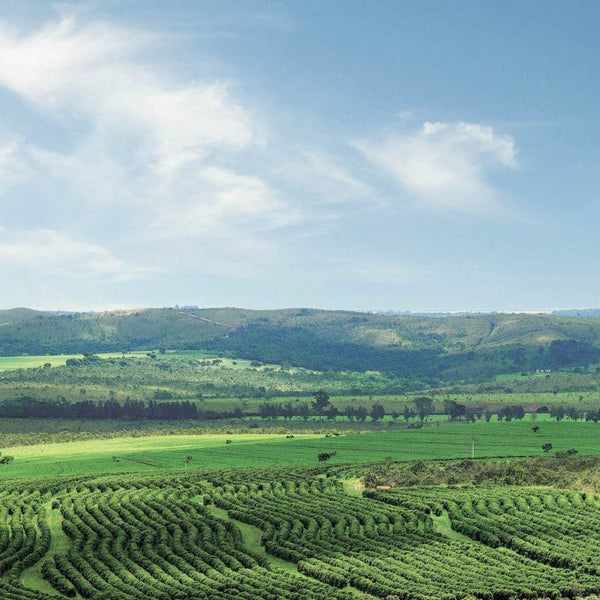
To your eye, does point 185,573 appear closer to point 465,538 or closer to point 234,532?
point 234,532

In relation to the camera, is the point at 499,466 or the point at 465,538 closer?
the point at 465,538

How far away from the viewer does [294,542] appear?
113 metres

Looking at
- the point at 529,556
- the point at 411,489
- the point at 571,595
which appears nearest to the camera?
the point at 571,595

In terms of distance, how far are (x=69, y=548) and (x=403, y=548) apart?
4308cm

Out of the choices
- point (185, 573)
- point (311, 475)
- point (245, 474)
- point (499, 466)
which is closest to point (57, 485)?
point (245, 474)

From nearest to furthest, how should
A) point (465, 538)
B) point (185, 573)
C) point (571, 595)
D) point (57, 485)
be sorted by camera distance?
point (571, 595), point (185, 573), point (465, 538), point (57, 485)

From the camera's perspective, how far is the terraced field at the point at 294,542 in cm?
9200

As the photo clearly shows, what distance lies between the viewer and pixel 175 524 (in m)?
125

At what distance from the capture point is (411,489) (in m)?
158

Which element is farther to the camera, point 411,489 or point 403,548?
point 411,489

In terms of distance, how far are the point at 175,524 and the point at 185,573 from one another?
2590 centimetres

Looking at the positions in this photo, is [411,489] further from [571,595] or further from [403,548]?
[571,595]

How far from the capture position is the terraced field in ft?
302

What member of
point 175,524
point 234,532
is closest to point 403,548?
point 234,532
